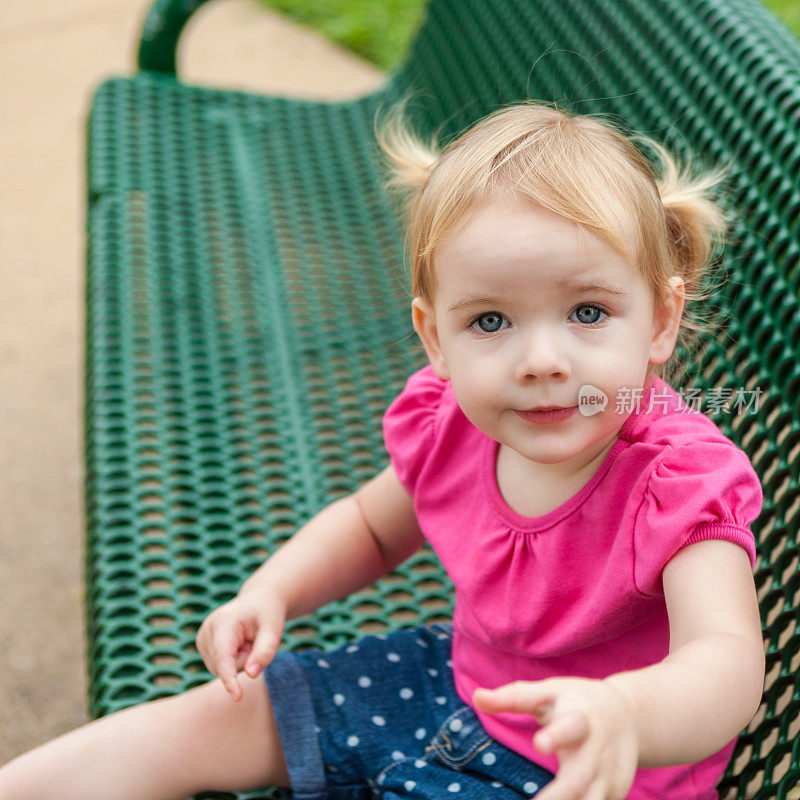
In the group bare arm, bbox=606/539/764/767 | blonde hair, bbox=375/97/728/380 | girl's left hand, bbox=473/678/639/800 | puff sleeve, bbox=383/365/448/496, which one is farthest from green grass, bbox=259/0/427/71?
girl's left hand, bbox=473/678/639/800

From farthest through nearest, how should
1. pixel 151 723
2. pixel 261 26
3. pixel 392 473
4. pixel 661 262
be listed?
pixel 261 26 → pixel 392 473 → pixel 151 723 → pixel 661 262

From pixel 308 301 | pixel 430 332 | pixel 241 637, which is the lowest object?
pixel 308 301

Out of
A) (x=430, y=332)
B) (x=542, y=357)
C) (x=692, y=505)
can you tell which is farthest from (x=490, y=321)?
(x=692, y=505)

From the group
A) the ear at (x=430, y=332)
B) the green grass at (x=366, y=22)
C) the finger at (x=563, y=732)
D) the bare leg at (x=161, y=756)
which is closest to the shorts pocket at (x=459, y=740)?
the bare leg at (x=161, y=756)

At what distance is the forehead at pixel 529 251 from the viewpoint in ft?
4.20

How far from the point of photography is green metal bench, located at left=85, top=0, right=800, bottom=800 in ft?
5.97

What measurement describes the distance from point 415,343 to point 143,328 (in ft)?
2.10

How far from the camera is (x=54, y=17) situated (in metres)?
5.80

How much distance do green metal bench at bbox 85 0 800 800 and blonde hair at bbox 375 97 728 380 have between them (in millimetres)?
328

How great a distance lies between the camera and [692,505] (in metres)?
1.29

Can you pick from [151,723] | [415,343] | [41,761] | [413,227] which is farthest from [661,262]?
[415,343]

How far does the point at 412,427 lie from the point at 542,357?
49 cm

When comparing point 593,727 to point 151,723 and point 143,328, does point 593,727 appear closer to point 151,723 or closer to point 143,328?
point 151,723

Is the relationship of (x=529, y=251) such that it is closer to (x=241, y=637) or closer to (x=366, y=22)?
(x=241, y=637)
